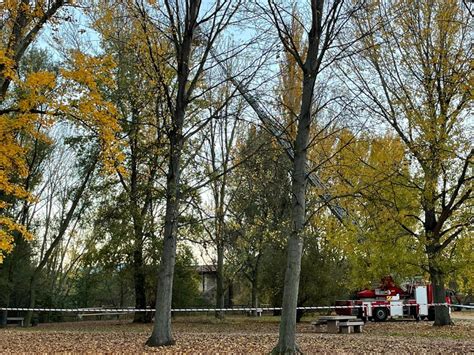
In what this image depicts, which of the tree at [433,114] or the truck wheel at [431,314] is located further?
the truck wheel at [431,314]

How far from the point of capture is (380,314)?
24.9m

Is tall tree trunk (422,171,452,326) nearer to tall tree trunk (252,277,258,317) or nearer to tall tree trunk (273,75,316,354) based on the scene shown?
tall tree trunk (273,75,316,354)

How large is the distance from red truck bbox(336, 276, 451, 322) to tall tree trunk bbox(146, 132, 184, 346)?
14023 mm

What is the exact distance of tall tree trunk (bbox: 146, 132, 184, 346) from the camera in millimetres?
11188

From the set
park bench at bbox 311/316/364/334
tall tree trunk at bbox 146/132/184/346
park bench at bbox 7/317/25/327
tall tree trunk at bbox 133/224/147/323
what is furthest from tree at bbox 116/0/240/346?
park bench at bbox 7/317/25/327

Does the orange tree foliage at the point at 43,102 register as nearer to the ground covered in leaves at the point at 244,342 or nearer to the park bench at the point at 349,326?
the ground covered in leaves at the point at 244,342

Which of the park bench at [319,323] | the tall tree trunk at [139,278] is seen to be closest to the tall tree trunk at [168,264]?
the park bench at [319,323]

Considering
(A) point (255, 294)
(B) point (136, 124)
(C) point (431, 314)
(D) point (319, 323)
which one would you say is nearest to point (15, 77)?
(B) point (136, 124)

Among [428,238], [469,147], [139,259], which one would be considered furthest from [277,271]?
[469,147]

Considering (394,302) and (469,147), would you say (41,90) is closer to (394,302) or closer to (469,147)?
(469,147)

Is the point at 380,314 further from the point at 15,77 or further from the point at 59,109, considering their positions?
the point at 15,77

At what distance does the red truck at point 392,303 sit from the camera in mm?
24188

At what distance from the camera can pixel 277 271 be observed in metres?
23.2

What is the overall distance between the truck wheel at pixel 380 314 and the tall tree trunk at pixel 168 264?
1598cm
